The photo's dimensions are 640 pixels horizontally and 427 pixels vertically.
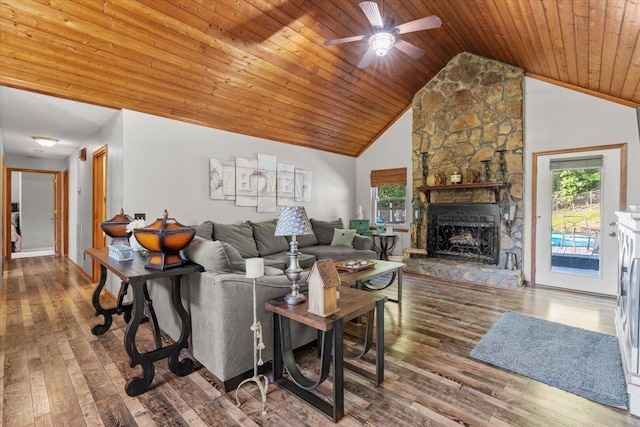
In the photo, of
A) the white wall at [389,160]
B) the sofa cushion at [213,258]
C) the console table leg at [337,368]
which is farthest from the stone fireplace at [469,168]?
the sofa cushion at [213,258]

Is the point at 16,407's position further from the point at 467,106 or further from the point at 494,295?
the point at 467,106

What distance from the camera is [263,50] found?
353 cm

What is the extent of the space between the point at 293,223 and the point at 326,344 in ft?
2.48

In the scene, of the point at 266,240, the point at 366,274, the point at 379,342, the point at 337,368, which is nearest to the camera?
the point at 337,368

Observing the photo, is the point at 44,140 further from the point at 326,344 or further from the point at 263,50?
the point at 326,344

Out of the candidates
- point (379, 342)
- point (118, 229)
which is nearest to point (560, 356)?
point (379, 342)

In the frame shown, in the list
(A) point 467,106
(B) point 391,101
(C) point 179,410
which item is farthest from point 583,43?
(C) point 179,410

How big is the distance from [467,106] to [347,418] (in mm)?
5226

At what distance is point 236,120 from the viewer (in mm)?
4559

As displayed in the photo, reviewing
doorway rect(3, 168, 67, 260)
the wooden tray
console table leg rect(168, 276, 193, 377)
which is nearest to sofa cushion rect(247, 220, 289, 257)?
the wooden tray

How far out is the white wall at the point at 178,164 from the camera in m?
3.73

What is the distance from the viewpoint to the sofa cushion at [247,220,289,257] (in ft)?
15.1

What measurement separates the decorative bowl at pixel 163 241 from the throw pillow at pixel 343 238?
3421 mm

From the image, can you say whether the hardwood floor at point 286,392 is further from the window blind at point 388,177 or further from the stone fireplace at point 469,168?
the window blind at point 388,177
